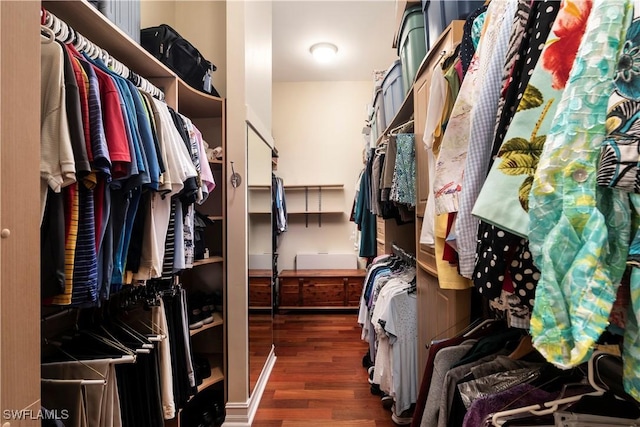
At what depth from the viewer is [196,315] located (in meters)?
1.88

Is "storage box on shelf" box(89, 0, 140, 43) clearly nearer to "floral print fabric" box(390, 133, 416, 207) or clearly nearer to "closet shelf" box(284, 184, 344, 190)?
"floral print fabric" box(390, 133, 416, 207)

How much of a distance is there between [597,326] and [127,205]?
3.82 ft

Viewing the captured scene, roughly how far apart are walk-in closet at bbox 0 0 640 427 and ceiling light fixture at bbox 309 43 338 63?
2.25 feet

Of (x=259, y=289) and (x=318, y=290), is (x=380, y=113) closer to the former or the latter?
(x=259, y=289)

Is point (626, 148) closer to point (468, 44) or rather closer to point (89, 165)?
point (468, 44)

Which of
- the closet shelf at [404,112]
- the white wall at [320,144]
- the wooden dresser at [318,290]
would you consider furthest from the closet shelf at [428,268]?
the white wall at [320,144]

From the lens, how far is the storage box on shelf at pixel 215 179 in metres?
1.35

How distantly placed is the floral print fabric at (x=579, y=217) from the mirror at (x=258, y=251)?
1800mm

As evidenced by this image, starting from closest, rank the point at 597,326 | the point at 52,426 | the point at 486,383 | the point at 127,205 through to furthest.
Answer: the point at 597,326, the point at 52,426, the point at 486,383, the point at 127,205

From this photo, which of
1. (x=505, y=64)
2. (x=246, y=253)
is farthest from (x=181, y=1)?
(x=505, y=64)

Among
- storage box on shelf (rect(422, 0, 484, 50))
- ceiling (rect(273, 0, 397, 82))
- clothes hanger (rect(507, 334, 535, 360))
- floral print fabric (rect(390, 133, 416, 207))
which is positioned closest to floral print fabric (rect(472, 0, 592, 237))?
clothes hanger (rect(507, 334, 535, 360))

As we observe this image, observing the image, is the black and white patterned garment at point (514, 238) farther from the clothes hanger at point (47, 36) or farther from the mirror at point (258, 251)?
the mirror at point (258, 251)

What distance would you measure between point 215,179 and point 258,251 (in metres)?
0.62

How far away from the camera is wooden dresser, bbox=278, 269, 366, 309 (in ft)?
13.0
